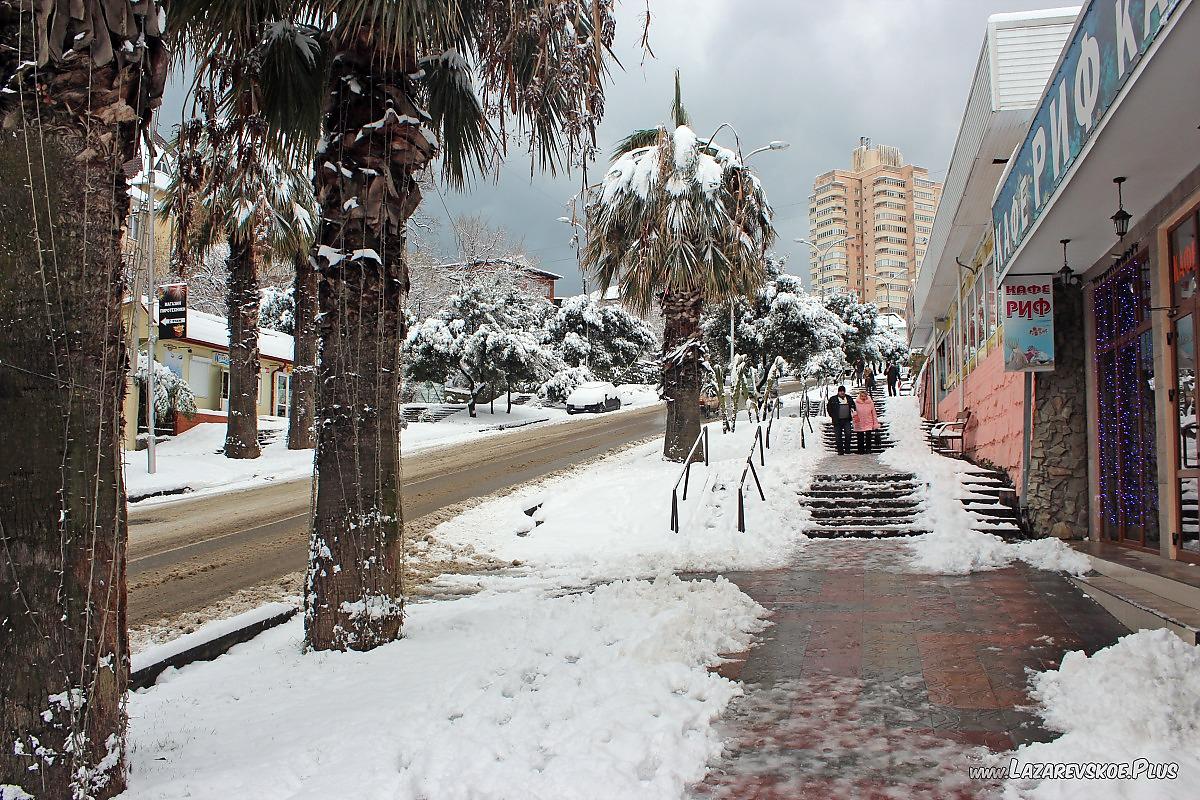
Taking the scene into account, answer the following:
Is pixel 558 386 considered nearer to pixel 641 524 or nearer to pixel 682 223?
pixel 682 223

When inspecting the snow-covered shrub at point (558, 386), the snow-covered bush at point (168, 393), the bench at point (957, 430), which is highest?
the snow-covered shrub at point (558, 386)

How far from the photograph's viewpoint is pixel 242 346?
20375 mm

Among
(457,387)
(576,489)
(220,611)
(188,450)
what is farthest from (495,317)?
(220,611)

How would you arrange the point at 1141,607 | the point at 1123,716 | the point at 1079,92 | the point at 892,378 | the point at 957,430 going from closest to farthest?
the point at 1123,716, the point at 1141,607, the point at 1079,92, the point at 957,430, the point at 892,378

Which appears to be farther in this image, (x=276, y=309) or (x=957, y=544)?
(x=276, y=309)

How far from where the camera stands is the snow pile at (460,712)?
11.7ft

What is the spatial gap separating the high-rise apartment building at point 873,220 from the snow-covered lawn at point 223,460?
3309 inches

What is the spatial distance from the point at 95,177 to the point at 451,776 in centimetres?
288

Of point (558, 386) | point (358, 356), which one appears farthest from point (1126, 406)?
point (558, 386)

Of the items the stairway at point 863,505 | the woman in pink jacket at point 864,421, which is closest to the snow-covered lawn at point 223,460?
the stairway at point 863,505

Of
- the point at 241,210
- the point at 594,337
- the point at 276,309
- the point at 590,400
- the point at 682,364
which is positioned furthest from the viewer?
the point at 594,337

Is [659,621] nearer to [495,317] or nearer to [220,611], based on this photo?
[220,611]

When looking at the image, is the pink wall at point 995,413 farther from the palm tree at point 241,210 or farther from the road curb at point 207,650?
the palm tree at point 241,210

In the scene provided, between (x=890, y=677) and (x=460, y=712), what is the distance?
2.61 metres
